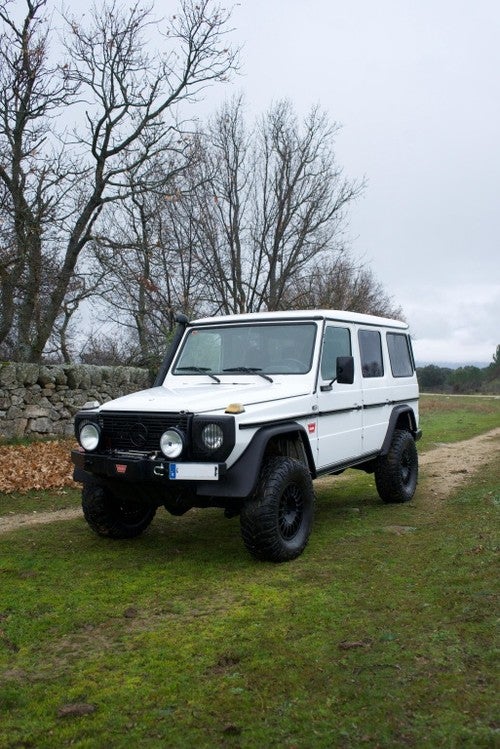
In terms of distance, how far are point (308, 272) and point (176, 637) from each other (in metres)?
23.7

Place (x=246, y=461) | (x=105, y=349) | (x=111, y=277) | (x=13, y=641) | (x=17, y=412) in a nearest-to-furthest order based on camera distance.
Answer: (x=13, y=641), (x=246, y=461), (x=17, y=412), (x=111, y=277), (x=105, y=349)

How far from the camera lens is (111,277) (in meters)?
18.6

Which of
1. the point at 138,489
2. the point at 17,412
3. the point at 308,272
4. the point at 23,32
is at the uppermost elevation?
the point at 23,32

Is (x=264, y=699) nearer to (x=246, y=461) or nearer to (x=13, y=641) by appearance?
(x=13, y=641)

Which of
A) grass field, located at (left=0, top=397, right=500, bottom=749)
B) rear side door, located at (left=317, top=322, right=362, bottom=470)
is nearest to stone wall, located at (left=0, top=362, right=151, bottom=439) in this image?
grass field, located at (left=0, top=397, right=500, bottom=749)

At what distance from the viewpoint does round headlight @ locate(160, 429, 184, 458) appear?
17.4 ft

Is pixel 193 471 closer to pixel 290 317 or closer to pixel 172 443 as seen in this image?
pixel 172 443

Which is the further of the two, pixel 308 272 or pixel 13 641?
pixel 308 272

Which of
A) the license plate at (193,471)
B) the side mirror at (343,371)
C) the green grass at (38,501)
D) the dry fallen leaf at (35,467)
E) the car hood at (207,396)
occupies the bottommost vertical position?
the green grass at (38,501)

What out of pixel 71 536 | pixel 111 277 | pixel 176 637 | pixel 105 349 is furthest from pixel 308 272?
pixel 176 637

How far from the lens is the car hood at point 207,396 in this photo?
216 inches

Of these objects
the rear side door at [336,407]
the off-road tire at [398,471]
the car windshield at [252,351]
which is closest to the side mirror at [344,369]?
the rear side door at [336,407]

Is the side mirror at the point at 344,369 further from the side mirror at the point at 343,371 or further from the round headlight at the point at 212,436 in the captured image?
the round headlight at the point at 212,436

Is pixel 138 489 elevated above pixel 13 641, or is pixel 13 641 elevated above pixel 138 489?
pixel 138 489
